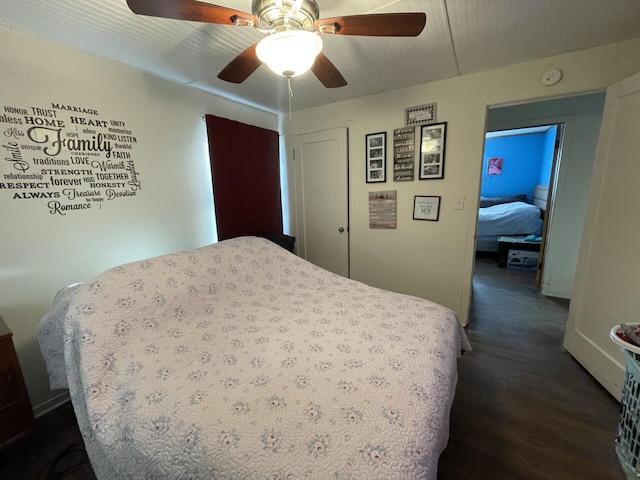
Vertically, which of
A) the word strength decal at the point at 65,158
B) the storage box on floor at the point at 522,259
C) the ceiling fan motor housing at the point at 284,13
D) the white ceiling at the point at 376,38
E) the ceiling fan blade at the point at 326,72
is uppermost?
the white ceiling at the point at 376,38

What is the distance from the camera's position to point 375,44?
170 cm

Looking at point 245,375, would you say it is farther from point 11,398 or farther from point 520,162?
point 520,162

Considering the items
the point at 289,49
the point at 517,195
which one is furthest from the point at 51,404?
the point at 517,195

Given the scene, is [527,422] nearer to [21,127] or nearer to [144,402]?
[144,402]

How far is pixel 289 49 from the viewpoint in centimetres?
103

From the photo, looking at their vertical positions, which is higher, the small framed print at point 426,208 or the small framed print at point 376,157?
the small framed print at point 376,157

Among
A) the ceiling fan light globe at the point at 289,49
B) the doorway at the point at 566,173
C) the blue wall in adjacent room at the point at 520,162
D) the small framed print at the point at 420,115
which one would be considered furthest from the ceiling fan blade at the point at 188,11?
the blue wall in adjacent room at the point at 520,162

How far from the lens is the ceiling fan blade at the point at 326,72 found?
1354 millimetres

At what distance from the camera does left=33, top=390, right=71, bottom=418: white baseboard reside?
1.65 meters

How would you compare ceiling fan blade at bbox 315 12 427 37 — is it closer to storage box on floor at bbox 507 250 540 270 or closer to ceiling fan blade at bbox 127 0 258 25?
ceiling fan blade at bbox 127 0 258 25

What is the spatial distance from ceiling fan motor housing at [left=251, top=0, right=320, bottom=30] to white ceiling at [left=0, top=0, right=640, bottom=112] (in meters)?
0.30

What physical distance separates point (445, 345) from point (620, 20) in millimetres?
2102

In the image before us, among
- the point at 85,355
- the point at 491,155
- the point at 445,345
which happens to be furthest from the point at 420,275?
the point at 491,155

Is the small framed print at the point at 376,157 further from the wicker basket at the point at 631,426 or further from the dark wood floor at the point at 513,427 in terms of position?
the wicker basket at the point at 631,426
